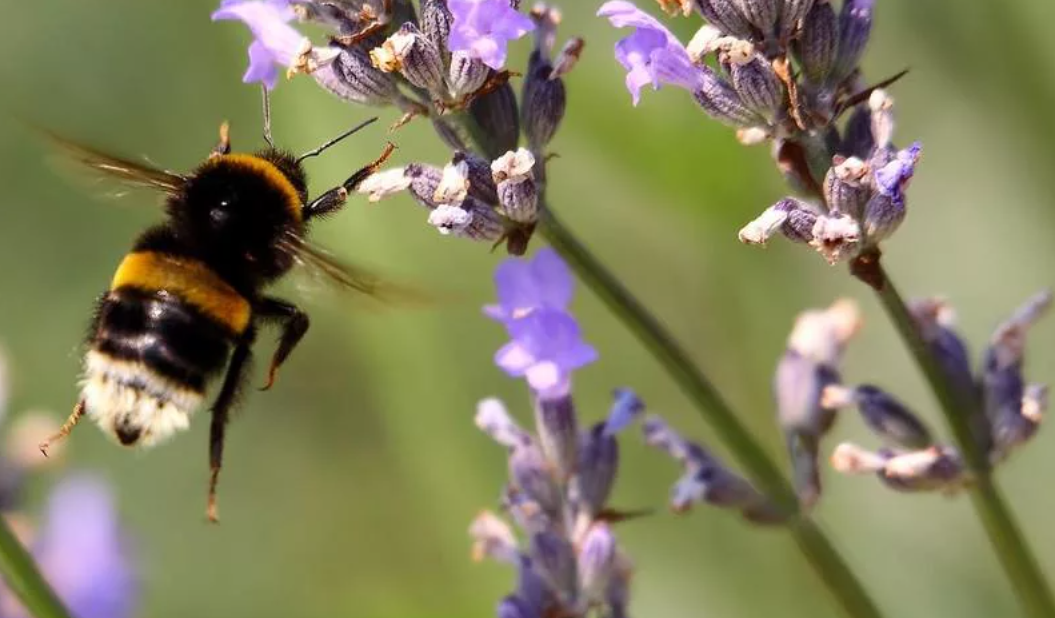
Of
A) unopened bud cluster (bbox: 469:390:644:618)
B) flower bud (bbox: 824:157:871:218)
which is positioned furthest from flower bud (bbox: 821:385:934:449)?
flower bud (bbox: 824:157:871:218)

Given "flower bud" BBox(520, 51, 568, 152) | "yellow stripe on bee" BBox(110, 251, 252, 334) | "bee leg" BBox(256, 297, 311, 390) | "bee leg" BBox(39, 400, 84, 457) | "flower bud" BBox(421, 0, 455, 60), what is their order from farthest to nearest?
"bee leg" BBox(256, 297, 311, 390), "yellow stripe on bee" BBox(110, 251, 252, 334), "bee leg" BBox(39, 400, 84, 457), "flower bud" BBox(520, 51, 568, 152), "flower bud" BBox(421, 0, 455, 60)

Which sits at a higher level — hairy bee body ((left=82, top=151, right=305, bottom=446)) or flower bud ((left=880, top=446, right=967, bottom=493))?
hairy bee body ((left=82, top=151, right=305, bottom=446))

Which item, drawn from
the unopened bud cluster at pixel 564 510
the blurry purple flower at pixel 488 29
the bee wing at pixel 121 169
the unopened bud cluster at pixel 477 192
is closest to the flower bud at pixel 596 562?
the unopened bud cluster at pixel 564 510

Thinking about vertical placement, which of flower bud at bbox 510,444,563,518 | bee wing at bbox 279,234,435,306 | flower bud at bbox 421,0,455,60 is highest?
flower bud at bbox 421,0,455,60

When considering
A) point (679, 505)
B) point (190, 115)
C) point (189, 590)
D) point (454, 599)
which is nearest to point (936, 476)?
point (679, 505)

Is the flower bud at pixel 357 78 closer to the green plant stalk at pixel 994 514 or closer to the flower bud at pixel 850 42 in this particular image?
the flower bud at pixel 850 42

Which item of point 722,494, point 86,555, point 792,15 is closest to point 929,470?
point 722,494

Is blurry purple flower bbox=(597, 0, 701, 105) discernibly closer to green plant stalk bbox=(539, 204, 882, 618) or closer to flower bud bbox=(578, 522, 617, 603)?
green plant stalk bbox=(539, 204, 882, 618)
